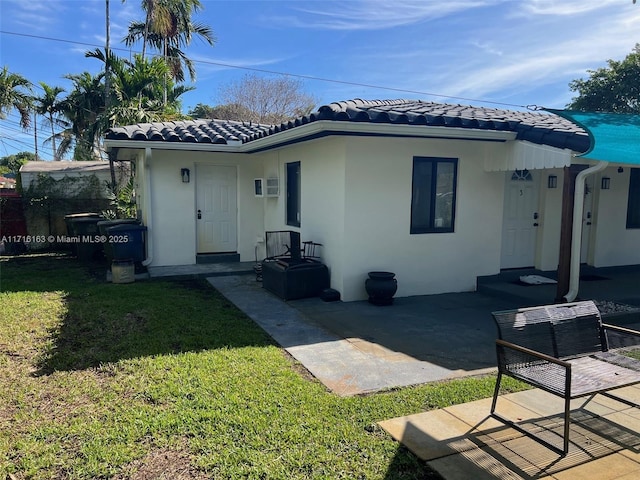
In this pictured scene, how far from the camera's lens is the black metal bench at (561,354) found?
10.5 feet

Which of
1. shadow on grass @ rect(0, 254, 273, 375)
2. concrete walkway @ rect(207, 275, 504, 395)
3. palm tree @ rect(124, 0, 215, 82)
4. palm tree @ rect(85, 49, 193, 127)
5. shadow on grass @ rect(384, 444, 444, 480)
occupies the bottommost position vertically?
concrete walkway @ rect(207, 275, 504, 395)

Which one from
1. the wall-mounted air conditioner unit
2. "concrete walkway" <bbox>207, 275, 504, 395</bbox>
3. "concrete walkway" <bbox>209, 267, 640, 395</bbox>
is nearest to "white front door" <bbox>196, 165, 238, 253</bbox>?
the wall-mounted air conditioner unit

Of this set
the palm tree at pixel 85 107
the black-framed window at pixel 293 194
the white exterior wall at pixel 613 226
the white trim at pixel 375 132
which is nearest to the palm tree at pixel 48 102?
the palm tree at pixel 85 107

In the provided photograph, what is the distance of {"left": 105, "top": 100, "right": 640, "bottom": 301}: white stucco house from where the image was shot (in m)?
7.27

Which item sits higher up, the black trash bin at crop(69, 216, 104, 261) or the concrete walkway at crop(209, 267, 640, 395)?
the black trash bin at crop(69, 216, 104, 261)

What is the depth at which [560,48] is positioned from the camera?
51.0 ft

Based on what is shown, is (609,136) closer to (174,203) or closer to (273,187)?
(273,187)

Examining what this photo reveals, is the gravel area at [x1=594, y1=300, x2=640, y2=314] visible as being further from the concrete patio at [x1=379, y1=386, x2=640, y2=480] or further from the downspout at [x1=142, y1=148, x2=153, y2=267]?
the downspout at [x1=142, y1=148, x2=153, y2=267]

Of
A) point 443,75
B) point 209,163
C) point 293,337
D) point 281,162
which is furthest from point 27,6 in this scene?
point 443,75

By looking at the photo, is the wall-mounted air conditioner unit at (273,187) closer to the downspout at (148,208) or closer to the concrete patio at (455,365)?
the concrete patio at (455,365)

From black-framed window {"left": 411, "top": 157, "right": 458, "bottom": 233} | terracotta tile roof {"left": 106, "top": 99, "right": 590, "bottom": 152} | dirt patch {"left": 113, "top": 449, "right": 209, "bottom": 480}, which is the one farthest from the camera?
black-framed window {"left": 411, "top": 157, "right": 458, "bottom": 233}

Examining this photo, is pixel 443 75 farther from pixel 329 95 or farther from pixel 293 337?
pixel 293 337

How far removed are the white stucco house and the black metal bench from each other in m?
3.39

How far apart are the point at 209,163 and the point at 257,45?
1259 cm
